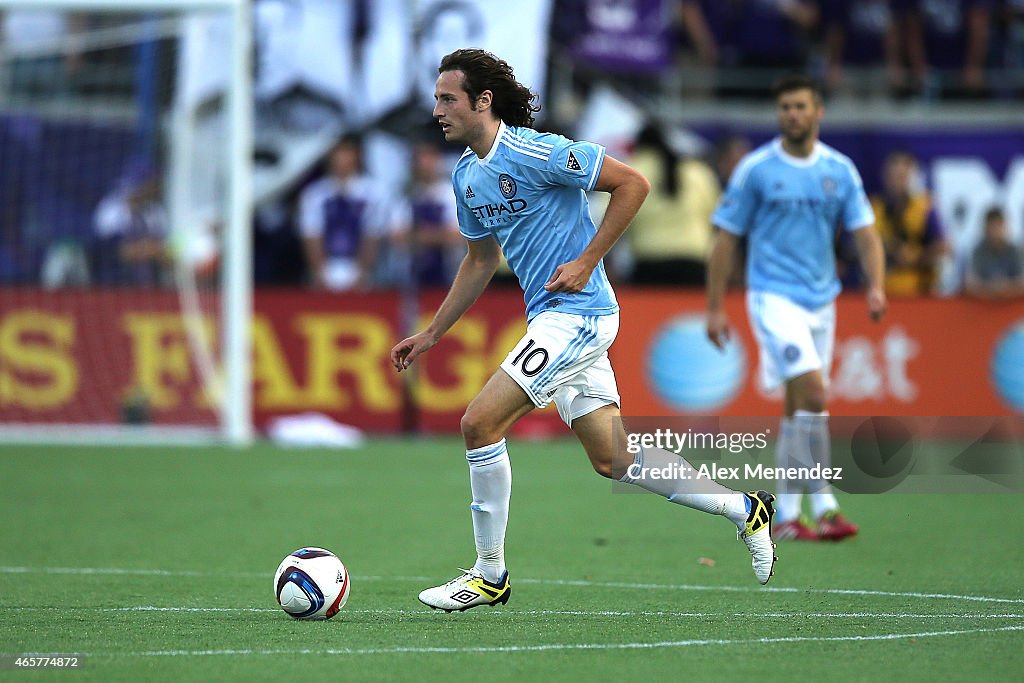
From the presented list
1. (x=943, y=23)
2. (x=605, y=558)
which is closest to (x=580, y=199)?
(x=605, y=558)

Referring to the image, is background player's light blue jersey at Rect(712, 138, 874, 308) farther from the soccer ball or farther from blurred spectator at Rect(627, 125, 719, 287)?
blurred spectator at Rect(627, 125, 719, 287)

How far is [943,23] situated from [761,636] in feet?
58.4

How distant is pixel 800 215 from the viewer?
983cm

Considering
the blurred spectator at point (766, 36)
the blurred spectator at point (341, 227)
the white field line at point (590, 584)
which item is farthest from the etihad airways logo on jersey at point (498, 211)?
the blurred spectator at point (766, 36)

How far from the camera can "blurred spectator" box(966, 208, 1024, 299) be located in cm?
1680

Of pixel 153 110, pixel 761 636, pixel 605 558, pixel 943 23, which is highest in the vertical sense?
pixel 943 23

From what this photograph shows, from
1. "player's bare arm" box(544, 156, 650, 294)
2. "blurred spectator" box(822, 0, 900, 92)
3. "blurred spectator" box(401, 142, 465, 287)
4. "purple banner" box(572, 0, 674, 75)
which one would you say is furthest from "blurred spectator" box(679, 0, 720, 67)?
"player's bare arm" box(544, 156, 650, 294)

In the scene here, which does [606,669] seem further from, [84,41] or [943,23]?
[943,23]

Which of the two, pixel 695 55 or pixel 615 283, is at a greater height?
pixel 695 55

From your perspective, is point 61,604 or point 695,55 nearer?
point 61,604

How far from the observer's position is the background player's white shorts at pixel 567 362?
6672 millimetres

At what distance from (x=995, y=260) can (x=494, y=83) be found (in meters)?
11.2

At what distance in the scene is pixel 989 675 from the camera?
5305 mm

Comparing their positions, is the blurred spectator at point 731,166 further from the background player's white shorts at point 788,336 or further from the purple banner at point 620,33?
the background player's white shorts at point 788,336
